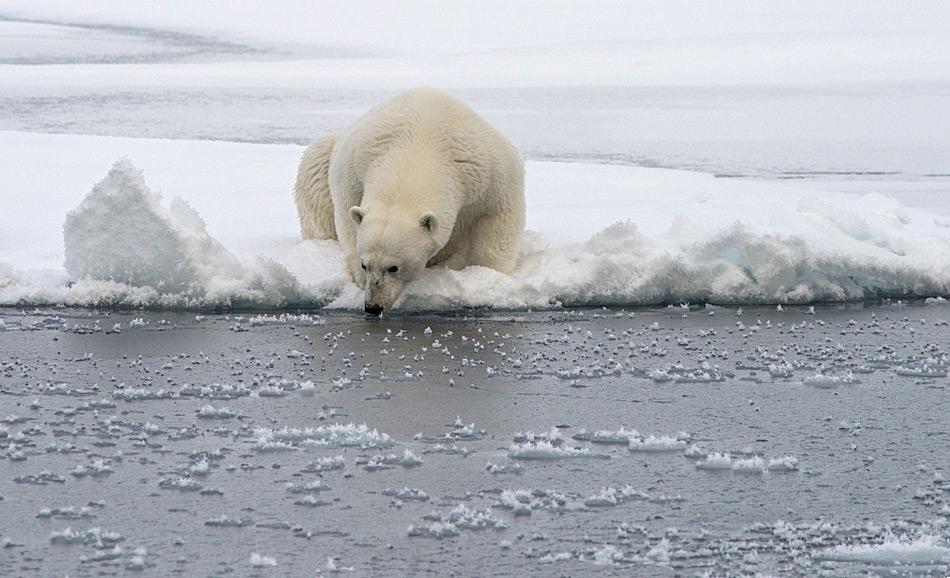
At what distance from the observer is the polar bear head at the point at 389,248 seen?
7125 mm

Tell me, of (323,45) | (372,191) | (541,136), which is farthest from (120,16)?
(372,191)

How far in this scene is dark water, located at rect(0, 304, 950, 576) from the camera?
3.80 metres

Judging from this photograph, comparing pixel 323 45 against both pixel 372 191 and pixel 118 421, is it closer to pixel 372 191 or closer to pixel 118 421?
pixel 372 191

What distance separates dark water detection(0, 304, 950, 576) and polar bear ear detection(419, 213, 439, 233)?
1.72ft

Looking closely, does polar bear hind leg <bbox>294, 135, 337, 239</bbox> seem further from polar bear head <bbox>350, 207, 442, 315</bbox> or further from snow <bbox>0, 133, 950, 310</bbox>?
polar bear head <bbox>350, 207, 442, 315</bbox>

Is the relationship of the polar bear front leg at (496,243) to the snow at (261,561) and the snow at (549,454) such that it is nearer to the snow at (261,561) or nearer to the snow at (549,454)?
the snow at (549,454)

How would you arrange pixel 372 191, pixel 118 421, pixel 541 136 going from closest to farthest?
pixel 118 421 < pixel 372 191 < pixel 541 136

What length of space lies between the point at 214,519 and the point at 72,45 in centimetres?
2875

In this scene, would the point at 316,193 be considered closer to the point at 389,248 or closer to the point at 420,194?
the point at 420,194

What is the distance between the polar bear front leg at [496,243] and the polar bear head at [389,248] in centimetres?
64

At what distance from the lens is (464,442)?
192 inches

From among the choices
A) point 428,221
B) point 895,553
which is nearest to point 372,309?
point 428,221

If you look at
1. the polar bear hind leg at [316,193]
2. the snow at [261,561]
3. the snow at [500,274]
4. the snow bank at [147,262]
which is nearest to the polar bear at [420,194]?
the snow at [500,274]

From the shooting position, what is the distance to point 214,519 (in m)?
3.97
